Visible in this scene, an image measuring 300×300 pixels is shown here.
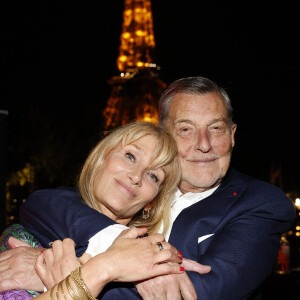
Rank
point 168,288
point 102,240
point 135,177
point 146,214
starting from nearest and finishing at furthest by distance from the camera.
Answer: point 168,288 < point 102,240 < point 135,177 < point 146,214

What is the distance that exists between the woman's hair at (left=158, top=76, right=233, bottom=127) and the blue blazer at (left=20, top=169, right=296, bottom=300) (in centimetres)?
70

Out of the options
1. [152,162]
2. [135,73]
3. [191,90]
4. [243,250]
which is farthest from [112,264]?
[135,73]

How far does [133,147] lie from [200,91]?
69cm

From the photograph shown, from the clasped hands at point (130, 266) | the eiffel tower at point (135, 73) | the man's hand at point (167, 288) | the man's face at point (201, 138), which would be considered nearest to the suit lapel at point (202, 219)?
the man's face at point (201, 138)

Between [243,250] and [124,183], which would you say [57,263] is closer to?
[124,183]

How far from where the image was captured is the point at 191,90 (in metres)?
2.77

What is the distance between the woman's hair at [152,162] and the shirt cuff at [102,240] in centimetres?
59

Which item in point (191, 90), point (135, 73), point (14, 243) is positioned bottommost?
point (14, 243)

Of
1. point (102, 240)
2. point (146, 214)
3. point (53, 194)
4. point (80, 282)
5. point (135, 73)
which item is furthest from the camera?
point (135, 73)

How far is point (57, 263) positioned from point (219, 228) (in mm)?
1008

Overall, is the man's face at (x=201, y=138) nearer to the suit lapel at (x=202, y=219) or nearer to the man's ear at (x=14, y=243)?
the suit lapel at (x=202, y=219)

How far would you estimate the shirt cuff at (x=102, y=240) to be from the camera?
6.22 feet

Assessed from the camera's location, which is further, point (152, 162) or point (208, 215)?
point (152, 162)

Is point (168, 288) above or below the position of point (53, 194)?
below
